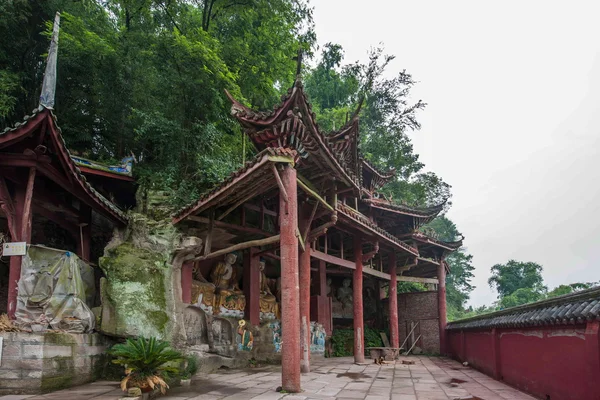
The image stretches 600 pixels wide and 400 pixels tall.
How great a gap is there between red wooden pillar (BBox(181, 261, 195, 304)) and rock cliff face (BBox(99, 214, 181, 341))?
330mm

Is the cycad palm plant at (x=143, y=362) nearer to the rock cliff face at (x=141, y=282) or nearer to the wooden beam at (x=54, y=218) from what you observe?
the rock cliff face at (x=141, y=282)

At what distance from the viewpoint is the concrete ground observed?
21.8 ft

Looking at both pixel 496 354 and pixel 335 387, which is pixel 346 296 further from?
pixel 335 387

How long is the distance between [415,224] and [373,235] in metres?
4.62

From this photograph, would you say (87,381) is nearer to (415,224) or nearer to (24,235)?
(24,235)

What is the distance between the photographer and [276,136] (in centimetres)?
815

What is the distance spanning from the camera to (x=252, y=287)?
38.3 feet

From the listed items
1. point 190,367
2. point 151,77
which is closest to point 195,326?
point 190,367

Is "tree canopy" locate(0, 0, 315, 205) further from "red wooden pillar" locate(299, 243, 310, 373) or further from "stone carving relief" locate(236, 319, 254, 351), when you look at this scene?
"stone carving relief" locate(236, 319, 254, 351)

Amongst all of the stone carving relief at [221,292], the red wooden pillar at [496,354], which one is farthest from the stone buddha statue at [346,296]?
the red wooden pillar at [496,354]

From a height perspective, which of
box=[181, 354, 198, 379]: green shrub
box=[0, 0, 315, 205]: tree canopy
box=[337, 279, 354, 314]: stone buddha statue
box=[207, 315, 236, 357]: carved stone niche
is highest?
box=[0, 0, 315, 205]: tree canopy

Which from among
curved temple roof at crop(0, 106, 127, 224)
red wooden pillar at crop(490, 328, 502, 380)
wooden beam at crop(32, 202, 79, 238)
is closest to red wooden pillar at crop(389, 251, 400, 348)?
red wooden pillar at crop(490, 328, 502, 380)

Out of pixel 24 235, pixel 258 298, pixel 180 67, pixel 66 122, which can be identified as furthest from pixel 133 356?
pixel 66 122

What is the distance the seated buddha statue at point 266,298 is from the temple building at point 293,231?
3 centimetres
